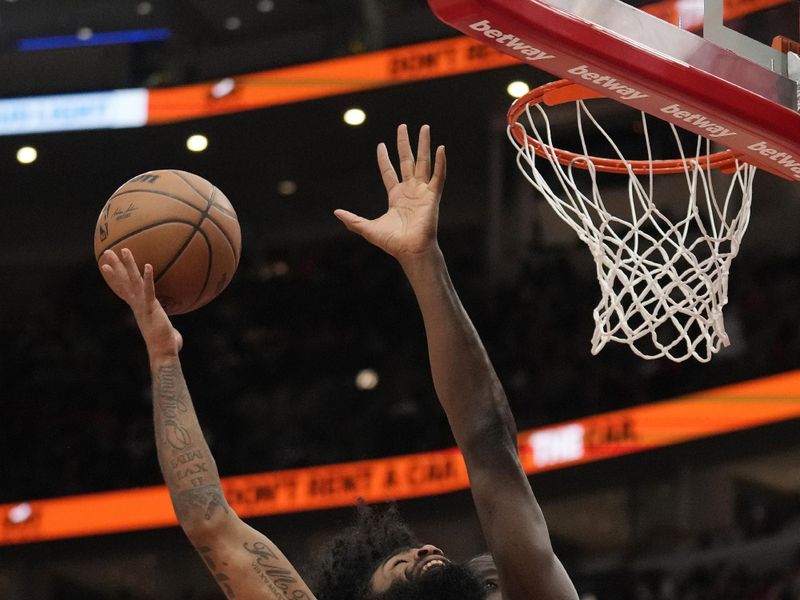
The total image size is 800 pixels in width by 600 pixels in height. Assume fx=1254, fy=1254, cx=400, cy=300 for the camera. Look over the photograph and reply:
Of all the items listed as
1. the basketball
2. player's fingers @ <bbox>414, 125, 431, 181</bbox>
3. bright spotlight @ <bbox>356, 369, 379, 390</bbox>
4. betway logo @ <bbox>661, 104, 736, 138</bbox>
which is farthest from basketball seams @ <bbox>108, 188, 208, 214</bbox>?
bright spotlight @ <bbox>356, 369, 379, 390</bbox>

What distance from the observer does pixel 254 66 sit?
309 inches

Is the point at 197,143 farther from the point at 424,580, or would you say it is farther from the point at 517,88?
the point at 424,580

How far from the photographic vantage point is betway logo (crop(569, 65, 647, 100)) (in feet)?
7.26

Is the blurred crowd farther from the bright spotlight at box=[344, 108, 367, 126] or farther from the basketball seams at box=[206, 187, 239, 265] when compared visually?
the basketball seams at box=[206, 187, 239, 265]

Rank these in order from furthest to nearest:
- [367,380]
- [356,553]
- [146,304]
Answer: [367,380] → [356,553] → [146,304]

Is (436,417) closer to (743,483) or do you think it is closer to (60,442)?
(743,483)

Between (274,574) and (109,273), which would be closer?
(274,574)

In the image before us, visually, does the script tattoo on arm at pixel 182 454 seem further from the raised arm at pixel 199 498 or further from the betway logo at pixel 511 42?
the betway logo at pixel 511 42

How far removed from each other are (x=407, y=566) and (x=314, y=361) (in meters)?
5.52

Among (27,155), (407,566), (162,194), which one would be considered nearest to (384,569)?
(407,566)

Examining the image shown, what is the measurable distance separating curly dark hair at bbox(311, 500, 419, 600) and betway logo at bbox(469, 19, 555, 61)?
864 mm

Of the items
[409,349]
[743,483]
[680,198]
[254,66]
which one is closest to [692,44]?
[680,198]

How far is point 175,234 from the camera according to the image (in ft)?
7.64

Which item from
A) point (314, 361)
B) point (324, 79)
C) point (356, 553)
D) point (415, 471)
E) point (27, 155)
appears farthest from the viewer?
point (27, 155)
